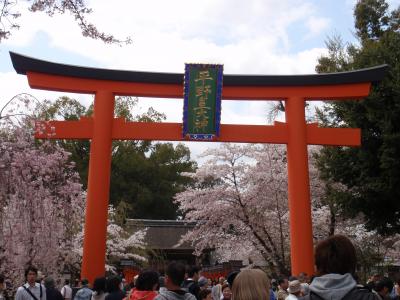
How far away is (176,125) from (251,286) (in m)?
9.77

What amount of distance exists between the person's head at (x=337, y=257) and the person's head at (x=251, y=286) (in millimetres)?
283

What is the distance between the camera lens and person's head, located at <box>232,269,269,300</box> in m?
2.27

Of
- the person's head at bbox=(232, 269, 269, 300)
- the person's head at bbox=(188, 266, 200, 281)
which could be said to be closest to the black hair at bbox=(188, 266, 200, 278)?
the person's head at bbox=(188, 266, 200, 281)

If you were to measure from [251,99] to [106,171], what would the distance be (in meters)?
4.36

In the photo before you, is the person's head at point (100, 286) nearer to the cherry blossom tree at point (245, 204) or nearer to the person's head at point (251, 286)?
the person's head at point (251, 286)

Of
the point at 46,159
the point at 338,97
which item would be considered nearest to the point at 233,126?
the point at 338,97

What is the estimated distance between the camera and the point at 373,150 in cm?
1290

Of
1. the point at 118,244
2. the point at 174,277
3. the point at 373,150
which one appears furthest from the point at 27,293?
the point at 118,244

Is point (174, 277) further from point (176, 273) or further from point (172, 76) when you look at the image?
point (172, 76)

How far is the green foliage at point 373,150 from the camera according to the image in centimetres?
1218

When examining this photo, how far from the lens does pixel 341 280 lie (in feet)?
7.08

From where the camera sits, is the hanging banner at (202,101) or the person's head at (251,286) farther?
the hanging banner at (202,101)

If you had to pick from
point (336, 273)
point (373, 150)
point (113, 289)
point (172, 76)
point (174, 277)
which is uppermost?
point (172, 76)

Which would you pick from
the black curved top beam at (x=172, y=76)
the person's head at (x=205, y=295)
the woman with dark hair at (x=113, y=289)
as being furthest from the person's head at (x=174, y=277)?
the black curved top beam at (x=172, y=76)
